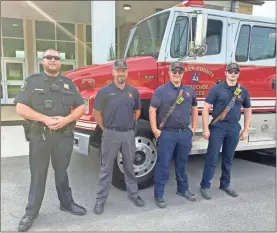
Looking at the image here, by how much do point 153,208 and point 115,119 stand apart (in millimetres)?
1209

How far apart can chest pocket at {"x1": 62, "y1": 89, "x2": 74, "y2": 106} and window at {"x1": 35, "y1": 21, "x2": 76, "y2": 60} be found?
10.4m

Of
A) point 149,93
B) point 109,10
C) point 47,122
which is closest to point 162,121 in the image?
point 149,93

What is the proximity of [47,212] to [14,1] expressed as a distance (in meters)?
10.4

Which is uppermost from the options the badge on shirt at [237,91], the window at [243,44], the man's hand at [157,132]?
the window at [243,44]

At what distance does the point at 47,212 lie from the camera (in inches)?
126

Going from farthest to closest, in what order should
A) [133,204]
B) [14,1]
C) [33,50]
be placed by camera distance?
[33,50]
[14,1]
[133,204]

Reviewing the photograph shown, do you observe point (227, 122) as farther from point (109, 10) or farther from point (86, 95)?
point (109, 10)

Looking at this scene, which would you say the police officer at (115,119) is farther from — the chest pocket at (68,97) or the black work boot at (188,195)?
the black work boot at (188,195)

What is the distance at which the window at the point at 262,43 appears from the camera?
4512mm

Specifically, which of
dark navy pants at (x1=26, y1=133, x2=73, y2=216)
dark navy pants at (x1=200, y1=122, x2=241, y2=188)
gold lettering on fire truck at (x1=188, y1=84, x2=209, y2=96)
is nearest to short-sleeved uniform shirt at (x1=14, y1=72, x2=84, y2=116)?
dark navy pants at (x1=26, y1=133, x2=73, y2=216)

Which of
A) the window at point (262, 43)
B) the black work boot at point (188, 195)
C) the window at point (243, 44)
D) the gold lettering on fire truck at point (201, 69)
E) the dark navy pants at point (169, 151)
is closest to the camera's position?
the dark navy pants at point (169, 151)

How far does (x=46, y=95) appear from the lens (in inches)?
109

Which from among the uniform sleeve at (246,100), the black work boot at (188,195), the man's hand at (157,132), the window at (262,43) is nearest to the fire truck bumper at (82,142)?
the man's hand at (157,132)

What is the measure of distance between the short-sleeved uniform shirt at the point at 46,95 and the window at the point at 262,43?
3.16 meters
